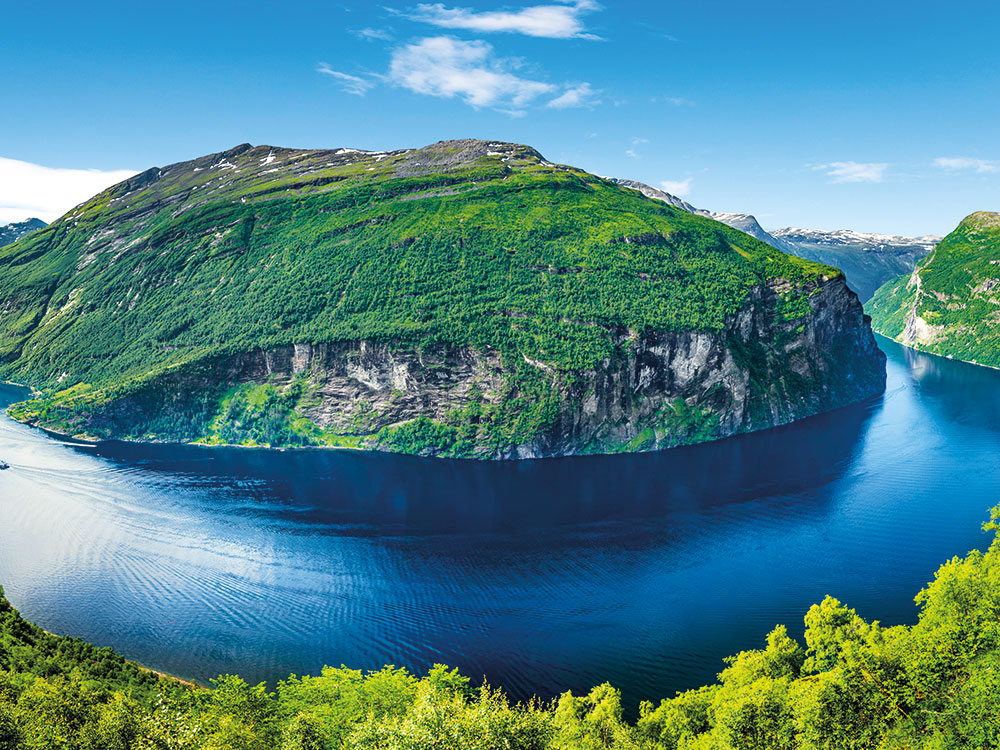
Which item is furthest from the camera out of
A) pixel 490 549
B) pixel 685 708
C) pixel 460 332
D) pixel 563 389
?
pixel 460 332

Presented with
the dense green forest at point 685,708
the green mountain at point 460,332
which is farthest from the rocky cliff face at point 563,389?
the dense green forest at point 685,708

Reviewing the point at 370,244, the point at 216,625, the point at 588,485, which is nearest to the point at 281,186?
the point at 370,244

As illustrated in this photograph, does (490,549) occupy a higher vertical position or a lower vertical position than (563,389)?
lower

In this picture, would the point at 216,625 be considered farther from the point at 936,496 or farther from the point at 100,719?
the point at 936,496

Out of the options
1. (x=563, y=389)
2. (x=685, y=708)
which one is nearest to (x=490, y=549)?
(x=685, y=708)

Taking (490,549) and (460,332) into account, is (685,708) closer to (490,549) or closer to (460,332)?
(490,549)

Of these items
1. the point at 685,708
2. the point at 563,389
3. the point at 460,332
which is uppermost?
the point at 460,332

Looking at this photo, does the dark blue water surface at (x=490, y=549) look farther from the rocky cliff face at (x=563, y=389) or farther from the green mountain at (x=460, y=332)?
the green mountain at (x=460, y=332)
